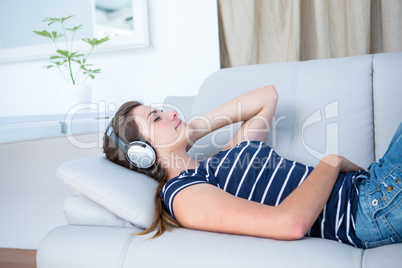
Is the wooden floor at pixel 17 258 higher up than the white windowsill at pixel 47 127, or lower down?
lower down

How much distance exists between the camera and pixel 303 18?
1.92 meters

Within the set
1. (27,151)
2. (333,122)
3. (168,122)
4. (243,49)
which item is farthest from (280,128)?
(27,151)

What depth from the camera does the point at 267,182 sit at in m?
1.05

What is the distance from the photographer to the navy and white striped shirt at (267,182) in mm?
958

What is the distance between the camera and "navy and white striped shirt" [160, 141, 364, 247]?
3.14 ft

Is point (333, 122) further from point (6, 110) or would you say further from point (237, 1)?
point (6, 110)

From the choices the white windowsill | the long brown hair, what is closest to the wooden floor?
the white windowsill

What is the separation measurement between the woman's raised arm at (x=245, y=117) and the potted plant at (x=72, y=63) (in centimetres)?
87

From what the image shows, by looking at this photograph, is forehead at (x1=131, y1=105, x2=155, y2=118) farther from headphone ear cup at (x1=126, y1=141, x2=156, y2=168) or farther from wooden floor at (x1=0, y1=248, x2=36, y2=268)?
wooden floor at (x1=0, y1=248, x2=36, y2=268)

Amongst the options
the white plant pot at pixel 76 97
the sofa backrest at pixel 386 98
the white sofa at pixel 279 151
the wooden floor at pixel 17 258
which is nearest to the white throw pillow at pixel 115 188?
the white sofa at pixel 279 151

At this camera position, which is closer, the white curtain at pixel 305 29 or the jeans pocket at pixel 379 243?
the jeans pocket at pixel 379 243

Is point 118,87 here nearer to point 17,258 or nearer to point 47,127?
point 47,127

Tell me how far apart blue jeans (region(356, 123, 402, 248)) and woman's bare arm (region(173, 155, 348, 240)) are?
0.11m

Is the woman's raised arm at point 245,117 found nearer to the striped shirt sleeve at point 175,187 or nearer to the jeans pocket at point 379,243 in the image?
the striped shirt sleeve at point 175,187
